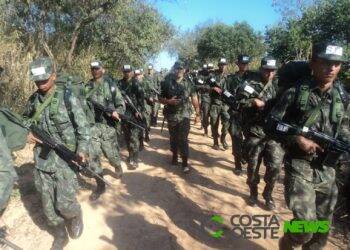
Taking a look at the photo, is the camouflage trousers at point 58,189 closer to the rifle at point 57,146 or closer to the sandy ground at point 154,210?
the rifle at point 57,146

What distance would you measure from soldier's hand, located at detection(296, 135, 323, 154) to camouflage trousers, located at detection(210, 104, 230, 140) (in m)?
5.56

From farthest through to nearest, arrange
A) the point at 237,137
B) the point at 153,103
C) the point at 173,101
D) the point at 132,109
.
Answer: the point at 153,103 → the point at 132,109 → the point at 173,101 → the point at 237,137

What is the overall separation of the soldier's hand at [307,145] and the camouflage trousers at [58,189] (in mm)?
2618

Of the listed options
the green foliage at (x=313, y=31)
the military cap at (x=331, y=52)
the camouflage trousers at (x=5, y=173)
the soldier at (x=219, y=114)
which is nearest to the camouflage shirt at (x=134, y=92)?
the soldier at (x=219, y=114)

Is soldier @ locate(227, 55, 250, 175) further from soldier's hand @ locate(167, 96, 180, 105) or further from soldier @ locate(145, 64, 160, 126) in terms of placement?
soldier @ locate(145, 64, 160, 126)

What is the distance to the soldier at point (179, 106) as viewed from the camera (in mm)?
7781

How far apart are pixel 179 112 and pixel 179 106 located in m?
0.12

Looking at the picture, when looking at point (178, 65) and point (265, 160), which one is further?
point (178, 65)

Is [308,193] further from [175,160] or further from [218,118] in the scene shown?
[218,118]

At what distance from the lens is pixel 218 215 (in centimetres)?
582

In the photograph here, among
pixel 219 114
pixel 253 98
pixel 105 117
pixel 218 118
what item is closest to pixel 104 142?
pixel 105 117

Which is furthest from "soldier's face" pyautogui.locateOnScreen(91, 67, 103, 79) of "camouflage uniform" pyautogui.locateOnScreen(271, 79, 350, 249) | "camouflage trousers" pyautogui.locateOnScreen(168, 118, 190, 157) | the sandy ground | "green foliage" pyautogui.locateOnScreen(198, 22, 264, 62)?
"green foliage" pyautogui.locateOnScreen(198, 22, 264, 62)

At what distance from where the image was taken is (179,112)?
7797mm

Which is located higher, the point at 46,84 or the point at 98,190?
the point at 46,84
